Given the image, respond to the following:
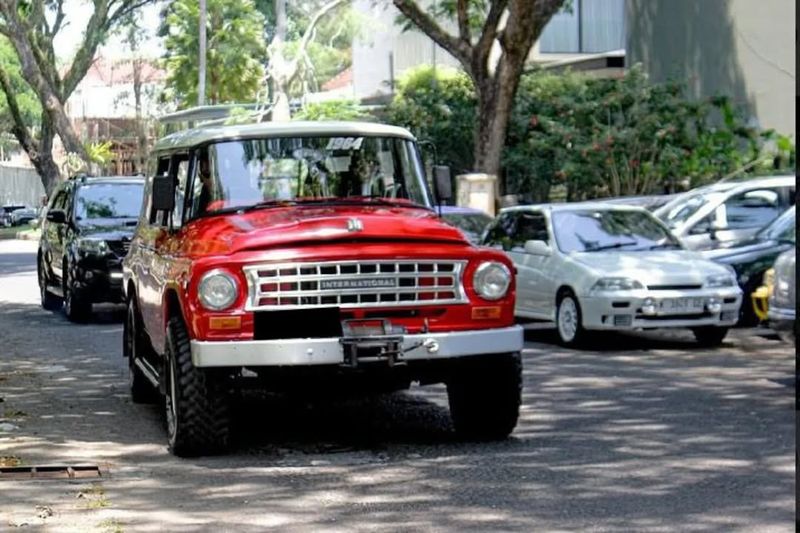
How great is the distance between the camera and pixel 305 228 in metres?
10.4

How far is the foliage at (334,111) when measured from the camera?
3678cm

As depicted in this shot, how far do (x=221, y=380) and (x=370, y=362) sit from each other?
0.95 meters

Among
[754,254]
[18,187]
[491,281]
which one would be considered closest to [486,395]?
[491,281]

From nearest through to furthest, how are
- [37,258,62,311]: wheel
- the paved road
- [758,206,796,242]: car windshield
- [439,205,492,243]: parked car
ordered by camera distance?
1. the paved road
2. [758,206,796,242]: car windshield
3. [439,205,492,243]: parked car
4. [37,258,62,311]: wheel

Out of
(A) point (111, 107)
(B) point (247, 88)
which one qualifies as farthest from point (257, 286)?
(A) point (111, 107)

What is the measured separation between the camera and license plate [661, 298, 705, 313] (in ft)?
54.5

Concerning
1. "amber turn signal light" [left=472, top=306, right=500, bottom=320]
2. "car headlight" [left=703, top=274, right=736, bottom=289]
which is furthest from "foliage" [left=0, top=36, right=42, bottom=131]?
"amber turn signal light" [left=472, top=306, right=500, bottom=320]

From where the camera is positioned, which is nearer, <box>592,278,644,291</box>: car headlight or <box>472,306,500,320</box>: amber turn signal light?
<box>472,306,500,320</box>: amber turn signal light

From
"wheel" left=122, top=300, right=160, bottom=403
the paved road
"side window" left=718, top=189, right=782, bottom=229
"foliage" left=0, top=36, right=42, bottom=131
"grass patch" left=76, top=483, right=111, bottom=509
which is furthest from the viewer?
"foliage" left=0, top=36, right=42, bottom=131

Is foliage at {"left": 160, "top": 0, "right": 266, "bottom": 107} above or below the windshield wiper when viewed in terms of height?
above

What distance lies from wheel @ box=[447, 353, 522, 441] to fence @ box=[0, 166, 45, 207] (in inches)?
3049

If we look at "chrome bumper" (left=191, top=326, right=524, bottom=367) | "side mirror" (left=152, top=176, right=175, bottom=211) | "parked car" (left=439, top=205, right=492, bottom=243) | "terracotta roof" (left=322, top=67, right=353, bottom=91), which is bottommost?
"chrome bumper" (left=191, top=326, right=524, bottom=367)

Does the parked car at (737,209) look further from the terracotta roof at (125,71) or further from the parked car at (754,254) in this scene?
the terracotta roof at (125,71)

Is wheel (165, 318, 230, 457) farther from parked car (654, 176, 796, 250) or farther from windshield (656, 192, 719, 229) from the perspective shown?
windshield (656, 192, 719, 229)
